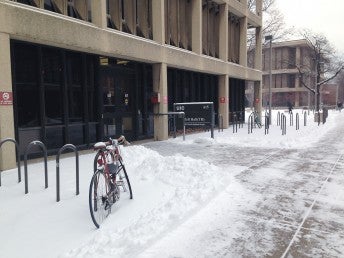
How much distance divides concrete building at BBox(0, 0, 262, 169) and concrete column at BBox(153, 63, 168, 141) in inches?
1.6

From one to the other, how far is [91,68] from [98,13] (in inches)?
72.4

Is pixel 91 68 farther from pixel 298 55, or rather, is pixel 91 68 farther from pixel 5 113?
pixel 298 55

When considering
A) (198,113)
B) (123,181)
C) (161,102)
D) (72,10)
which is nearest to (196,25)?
(198,113)

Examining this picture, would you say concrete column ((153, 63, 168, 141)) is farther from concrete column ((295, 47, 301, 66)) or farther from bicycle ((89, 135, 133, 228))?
concrete column ((295, 47, 301, 66))

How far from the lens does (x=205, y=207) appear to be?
19.7ft

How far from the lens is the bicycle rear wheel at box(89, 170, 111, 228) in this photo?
4891mm

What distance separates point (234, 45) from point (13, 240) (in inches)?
904

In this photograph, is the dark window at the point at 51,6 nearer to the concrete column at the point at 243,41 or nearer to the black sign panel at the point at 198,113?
the black sign panel at the point at 198,113

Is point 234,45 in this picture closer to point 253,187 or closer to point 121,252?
point 253,187

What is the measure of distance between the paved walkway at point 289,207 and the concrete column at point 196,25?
27.4ft

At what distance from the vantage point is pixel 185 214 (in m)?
5.50

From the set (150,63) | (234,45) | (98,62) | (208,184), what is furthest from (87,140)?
(234,45)

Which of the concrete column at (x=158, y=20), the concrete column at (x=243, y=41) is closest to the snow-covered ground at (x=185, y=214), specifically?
the concrete column at (x=158, y=20)

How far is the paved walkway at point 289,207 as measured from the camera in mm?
4539
